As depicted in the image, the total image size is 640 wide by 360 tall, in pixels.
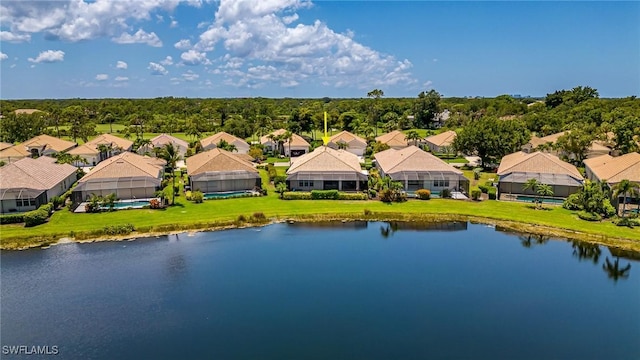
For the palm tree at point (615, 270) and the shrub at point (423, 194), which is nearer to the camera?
the palm tree at point (615, 270)

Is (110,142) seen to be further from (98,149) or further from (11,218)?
(11,218)

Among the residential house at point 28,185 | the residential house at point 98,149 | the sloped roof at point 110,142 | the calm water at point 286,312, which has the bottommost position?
the calm water at point 286,312

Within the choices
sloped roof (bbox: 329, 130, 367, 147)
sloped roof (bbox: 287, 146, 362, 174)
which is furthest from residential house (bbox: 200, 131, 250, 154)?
sloped roof (bbox: 287, 146, 362, 174)

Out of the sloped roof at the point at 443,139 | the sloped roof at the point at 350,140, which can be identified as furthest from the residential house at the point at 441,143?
the sloped roof at the point at 350,140

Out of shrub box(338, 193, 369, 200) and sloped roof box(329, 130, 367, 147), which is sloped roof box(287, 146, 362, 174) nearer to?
shrub box(338, 193, 369, 200)

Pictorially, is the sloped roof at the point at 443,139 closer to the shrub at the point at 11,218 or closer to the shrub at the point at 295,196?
the shrub at the point at 295,196

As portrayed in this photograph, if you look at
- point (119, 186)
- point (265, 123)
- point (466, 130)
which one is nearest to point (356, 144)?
point (466, 130)

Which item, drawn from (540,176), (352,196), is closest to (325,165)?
(352,196)
